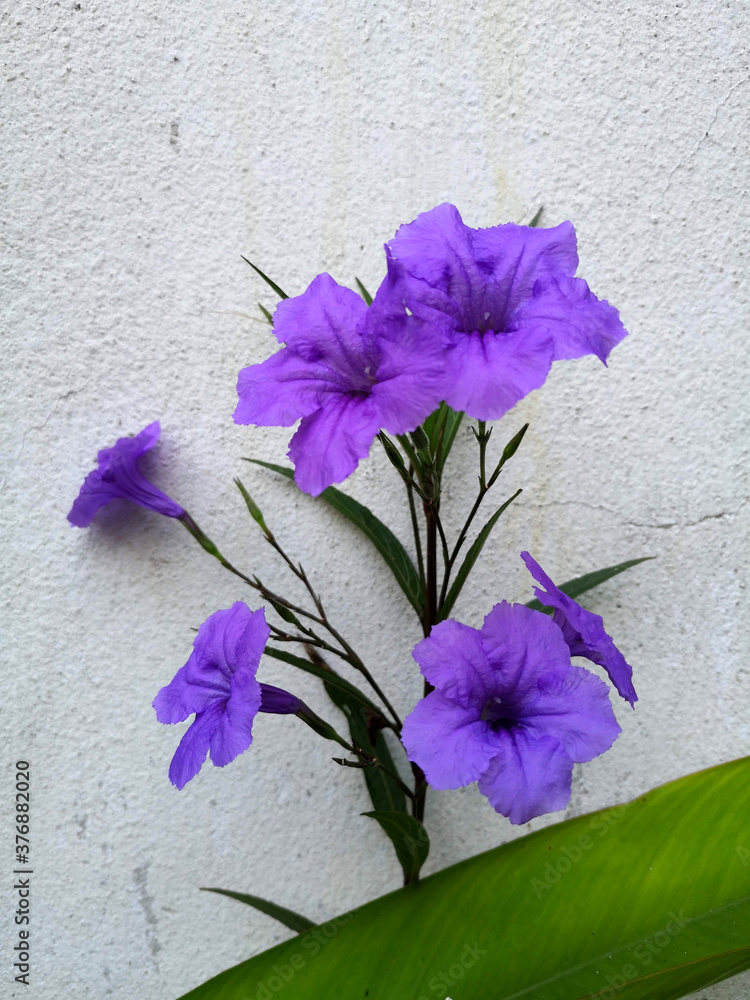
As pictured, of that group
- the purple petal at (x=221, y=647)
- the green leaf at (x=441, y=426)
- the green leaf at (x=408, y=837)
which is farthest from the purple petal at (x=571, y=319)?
the green leaf at (x=408, y=837)

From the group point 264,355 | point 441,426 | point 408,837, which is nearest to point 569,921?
point 408,837

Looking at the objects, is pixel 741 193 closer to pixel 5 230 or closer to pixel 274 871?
pixel 5 230

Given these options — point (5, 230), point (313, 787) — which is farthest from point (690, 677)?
point (5, 230)

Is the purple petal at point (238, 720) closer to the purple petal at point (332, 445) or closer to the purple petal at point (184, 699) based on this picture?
the purple petal at point (184, 699)

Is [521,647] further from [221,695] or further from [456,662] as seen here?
[221,695]

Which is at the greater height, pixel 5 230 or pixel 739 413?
pixel 5 230

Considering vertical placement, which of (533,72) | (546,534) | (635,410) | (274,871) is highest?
(533,72)
